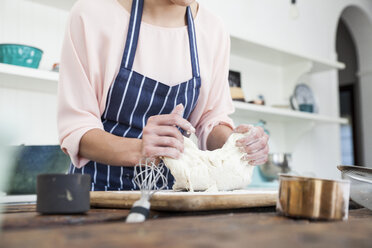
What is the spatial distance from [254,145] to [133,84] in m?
Result: 0.46

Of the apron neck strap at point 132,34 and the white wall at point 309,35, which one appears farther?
the white wall at point 309,35

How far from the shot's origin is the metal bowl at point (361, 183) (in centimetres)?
90

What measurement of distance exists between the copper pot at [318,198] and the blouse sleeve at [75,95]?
0.67 meters

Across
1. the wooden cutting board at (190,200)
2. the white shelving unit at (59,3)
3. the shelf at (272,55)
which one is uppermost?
the shelf at (272,55)

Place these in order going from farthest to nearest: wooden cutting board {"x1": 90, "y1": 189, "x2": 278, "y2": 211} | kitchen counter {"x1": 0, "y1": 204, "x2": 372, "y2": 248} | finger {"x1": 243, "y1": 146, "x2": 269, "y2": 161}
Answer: finger {"x1": 243, "y1": 146, "x2": 269, "y2": 161}, wooden cutting board {"x1": 90, "y1": 189, "x2": 278, "y2": 211}, kitchen counter {"x1": 0, "y1": 204, "x2": 372, "y2": 248}

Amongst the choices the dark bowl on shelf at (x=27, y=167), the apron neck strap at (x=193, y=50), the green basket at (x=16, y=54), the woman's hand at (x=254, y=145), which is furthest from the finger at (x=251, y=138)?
the green basket at (x=16, y=54)

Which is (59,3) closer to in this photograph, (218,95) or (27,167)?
(27,167)

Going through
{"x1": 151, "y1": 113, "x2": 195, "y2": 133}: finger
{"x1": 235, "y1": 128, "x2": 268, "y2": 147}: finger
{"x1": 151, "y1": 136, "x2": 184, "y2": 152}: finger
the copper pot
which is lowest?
the copper pot

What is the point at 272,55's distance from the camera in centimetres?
324

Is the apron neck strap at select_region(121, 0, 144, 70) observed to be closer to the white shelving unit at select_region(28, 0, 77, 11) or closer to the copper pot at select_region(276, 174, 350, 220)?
the copper pot at select_region(276, 174, 350, 220)

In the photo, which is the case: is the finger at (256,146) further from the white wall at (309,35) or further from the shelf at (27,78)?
the white wall at (309,35)

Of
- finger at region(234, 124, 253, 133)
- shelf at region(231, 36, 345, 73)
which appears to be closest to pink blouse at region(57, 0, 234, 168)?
finger at region(234, 124, 253, 133)

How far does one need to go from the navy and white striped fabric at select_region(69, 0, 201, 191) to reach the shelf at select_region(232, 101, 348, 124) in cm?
132

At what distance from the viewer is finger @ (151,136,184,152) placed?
100 cm
